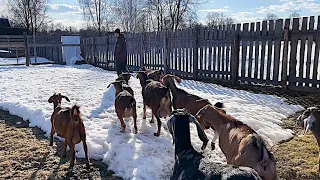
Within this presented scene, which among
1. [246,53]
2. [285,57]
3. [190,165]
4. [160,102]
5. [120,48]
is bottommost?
[190,165]

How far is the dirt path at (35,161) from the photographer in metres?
4.34

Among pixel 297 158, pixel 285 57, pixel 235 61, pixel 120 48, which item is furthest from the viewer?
pixel 120 48

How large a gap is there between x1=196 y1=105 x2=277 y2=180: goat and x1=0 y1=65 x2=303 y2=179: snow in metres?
0.81

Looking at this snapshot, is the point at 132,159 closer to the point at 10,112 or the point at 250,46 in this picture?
the point at 10,112

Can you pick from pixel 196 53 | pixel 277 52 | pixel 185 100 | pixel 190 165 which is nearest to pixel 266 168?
pixel 190 165

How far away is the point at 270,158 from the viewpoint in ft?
10.7

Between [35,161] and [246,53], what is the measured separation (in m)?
7.68

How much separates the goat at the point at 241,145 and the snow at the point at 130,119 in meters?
0.81

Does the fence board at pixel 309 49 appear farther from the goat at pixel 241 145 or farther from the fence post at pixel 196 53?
the goat at pixel 241 145

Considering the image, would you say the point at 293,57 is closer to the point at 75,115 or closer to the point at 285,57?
the point at 285,57

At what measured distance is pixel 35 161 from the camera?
188 inches

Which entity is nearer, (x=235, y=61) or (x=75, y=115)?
(x=75, y=115)

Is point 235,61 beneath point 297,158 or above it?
above

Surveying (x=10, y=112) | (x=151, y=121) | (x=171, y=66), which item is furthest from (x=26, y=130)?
(x=171, y=66)
